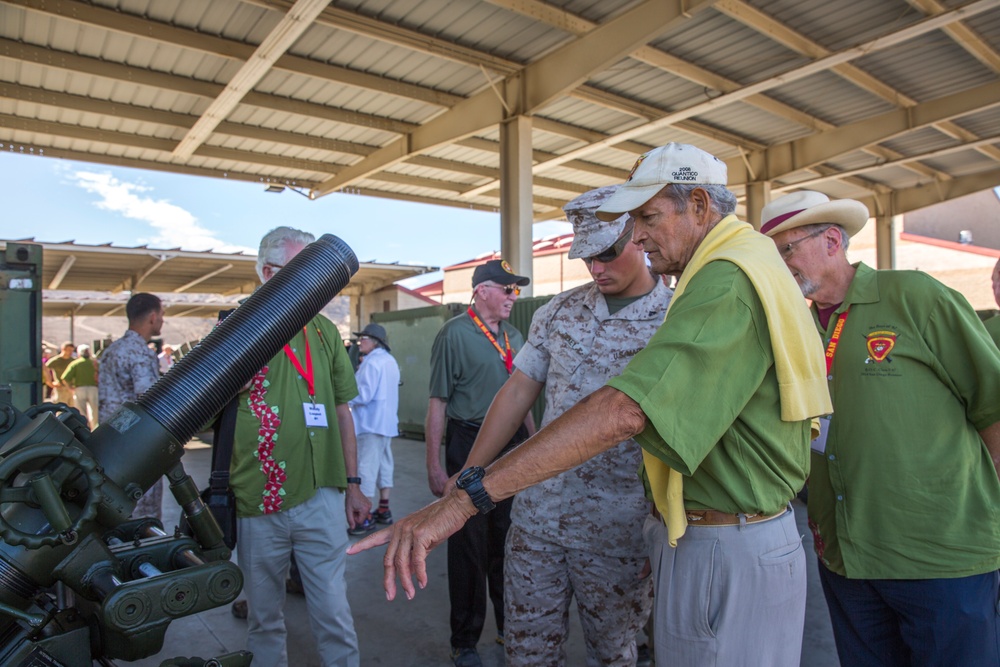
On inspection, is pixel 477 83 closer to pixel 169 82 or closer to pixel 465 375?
pixel 169 82

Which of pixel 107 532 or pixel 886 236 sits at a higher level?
pixel 886 236

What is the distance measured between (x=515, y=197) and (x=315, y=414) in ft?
23.1

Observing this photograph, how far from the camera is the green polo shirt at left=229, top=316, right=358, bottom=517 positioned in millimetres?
2637

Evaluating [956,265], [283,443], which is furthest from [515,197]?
[956,265]

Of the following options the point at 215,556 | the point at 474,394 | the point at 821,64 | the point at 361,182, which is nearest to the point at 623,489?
the point at 215,556

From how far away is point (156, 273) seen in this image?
1548 centimetres

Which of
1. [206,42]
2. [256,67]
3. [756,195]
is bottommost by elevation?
[756,195]

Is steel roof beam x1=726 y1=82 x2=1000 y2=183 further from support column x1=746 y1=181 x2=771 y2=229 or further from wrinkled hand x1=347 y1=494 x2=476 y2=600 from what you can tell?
wrinkled hand x1=347 y1=494 x2=476 y2=600

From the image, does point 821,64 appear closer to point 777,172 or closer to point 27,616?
point 777,172

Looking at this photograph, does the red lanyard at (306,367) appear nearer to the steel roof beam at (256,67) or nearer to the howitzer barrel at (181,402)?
the howitzer barrel at (181,402)

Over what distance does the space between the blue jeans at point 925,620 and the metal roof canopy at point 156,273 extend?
1130cm

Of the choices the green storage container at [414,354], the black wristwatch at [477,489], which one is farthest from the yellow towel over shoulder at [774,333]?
the green storage container at [414,354]

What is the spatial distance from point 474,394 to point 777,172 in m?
10.4

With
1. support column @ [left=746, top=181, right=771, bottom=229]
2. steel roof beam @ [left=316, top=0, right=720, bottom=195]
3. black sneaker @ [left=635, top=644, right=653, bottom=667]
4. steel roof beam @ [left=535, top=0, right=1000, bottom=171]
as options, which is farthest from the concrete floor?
support column @ [left=746, top=181, right=771, bottom=229]
